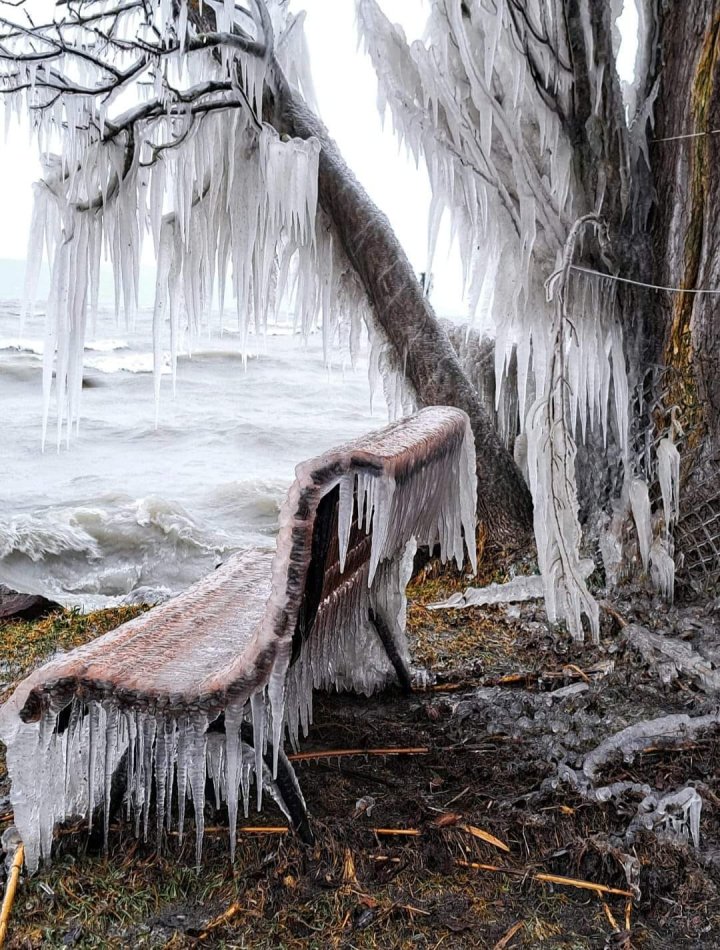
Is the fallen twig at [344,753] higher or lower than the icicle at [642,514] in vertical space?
lower

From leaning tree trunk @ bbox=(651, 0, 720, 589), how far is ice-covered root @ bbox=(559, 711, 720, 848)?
751 millimetres

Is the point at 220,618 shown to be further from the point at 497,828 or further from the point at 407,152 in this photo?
the point at 407,152

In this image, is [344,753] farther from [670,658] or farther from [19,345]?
[19,345]

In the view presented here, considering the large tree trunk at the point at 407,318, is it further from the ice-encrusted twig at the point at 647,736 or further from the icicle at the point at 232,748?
the icicle at the point at 232,748

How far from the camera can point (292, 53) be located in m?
3.74

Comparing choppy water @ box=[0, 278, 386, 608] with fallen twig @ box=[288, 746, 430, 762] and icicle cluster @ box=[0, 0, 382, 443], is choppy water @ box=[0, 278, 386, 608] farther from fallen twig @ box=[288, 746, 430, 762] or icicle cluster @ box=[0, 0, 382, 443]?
fallen twig @ box=[288, 746, 430, 762]

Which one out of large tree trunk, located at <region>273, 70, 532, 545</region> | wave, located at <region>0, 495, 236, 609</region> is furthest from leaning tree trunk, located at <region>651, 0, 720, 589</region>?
wave, located at <region>0, 495, 236, 609</region>

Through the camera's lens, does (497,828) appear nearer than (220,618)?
Yes

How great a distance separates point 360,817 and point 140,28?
9.85ft

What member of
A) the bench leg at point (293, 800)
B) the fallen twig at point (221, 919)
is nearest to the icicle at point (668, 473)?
the bench leg at point (293, 800)

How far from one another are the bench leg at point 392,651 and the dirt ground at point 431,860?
4.4 inches

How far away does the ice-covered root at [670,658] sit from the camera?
8.36 ft

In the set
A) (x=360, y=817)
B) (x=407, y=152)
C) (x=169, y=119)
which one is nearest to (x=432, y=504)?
(x=360, y=817)

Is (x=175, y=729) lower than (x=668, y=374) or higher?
lower
